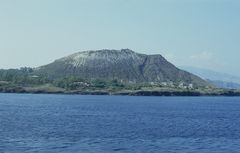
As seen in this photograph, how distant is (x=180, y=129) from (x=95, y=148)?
99.2ft

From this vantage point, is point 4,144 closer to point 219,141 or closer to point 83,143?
point 83,143

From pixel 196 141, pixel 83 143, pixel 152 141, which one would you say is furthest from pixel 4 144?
pixel 196 141

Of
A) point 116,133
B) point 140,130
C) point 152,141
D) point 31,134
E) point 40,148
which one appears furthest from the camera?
point 140,130

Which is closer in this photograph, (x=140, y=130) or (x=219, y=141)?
(x=219, y=141)

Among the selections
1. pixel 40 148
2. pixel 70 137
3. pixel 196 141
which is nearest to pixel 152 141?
pixel 196 141

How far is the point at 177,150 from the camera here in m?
58.0

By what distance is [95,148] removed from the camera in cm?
5766

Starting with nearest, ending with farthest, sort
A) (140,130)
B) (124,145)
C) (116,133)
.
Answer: (124,145), (116,133), (140,130)

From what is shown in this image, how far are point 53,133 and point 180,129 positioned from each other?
22.6m

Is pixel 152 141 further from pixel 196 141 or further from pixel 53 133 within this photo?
pixel 53 133

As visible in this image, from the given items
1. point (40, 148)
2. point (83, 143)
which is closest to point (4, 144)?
point (40, 148)

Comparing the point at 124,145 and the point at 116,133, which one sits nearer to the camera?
the point at 124,145

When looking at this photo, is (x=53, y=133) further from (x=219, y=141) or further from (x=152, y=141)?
(x=219, y=141)

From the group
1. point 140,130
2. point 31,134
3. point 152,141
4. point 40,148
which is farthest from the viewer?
point 140,130
